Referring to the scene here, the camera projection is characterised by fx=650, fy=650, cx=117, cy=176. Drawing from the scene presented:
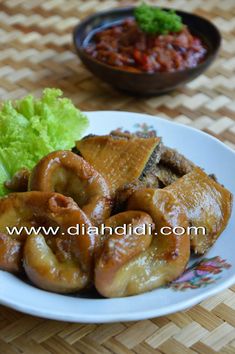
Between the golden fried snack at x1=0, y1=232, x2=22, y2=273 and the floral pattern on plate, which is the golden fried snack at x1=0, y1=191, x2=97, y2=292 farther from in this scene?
the floral pattern on plate

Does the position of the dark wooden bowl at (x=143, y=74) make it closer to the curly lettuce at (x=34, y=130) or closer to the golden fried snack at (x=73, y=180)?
the curly lettuce at (x=34, y=130)

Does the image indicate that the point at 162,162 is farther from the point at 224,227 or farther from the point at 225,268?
the point at 225,268

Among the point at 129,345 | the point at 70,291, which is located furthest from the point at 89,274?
the point at 129,345

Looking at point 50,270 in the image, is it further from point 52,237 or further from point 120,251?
point 120,251

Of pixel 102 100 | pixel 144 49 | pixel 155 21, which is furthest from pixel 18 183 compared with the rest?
pixel 155 21

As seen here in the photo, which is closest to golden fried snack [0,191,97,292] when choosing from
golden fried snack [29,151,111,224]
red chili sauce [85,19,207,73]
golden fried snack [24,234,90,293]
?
golden fried snack [24,234,90,293]

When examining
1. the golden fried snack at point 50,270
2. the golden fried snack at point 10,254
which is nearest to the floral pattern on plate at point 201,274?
the golden fried snack at point 50,270

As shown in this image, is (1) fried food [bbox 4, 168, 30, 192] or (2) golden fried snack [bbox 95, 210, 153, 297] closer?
(2) golden fried snack [bbox 95, 210, 153, 297]
